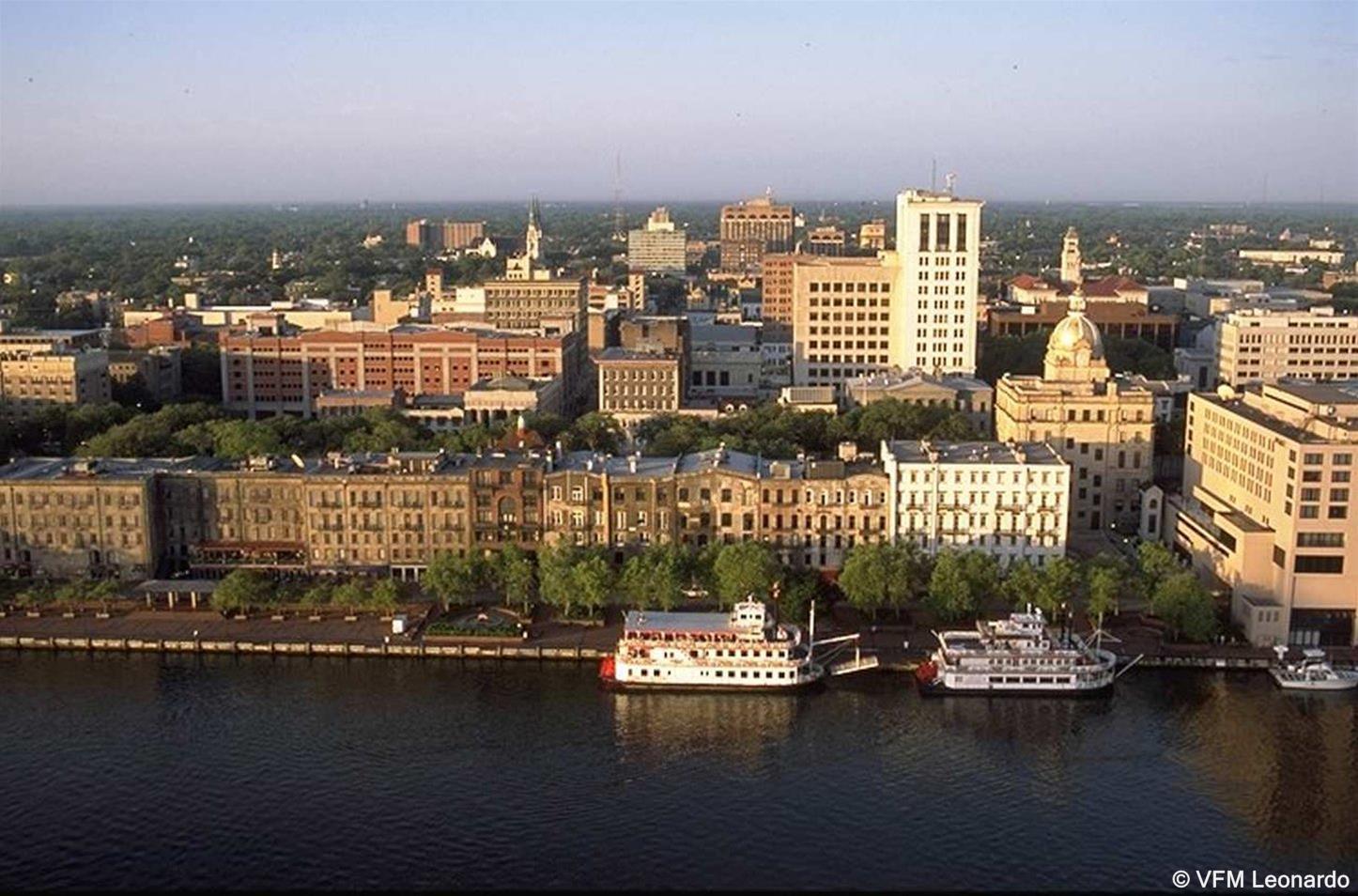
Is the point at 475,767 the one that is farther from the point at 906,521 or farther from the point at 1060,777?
the point at 906,521

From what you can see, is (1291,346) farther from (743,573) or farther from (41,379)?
(41,379)

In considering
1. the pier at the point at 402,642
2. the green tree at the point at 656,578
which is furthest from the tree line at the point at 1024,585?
the green tree at the point at 656,578

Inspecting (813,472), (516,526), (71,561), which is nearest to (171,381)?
(71,561)

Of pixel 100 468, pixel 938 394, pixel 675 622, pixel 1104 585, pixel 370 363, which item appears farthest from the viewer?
pixel 370 363

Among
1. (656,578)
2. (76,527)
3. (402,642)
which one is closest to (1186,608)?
(656,578)

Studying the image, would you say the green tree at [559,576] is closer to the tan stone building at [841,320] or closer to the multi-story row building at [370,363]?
the multi-story row building at [370,363]
